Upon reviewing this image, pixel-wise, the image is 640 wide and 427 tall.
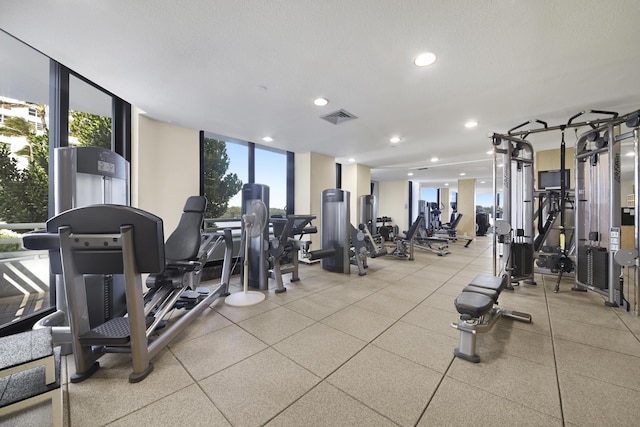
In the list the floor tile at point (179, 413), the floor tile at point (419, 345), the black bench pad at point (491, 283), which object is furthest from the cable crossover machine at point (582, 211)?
the floor tile at point (179, 413)

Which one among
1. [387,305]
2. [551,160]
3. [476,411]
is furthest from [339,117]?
[551,160]

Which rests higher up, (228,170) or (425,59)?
(425,59)

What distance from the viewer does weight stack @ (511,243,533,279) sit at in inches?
150

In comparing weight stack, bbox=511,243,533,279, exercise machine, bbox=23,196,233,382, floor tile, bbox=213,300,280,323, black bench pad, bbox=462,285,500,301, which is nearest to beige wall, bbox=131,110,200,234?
floor tile, bbox=213,300,280,323

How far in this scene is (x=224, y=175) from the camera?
5.21m

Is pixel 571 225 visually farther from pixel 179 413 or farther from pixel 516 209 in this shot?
pixel 179 413

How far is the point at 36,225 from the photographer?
2545mm

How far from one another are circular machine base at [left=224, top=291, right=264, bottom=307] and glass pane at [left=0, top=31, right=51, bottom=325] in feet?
6.21

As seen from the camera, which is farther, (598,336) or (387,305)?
(387,305)

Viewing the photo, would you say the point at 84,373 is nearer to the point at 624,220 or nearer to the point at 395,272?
the point at 395,272

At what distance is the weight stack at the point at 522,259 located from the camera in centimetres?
380

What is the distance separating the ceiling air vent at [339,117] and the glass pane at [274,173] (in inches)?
91.0

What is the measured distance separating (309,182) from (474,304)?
4701 millimetres

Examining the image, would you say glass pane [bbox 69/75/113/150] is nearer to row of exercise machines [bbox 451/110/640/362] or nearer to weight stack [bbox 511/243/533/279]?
row of exercise machines [bbox 451/110/640/362]
